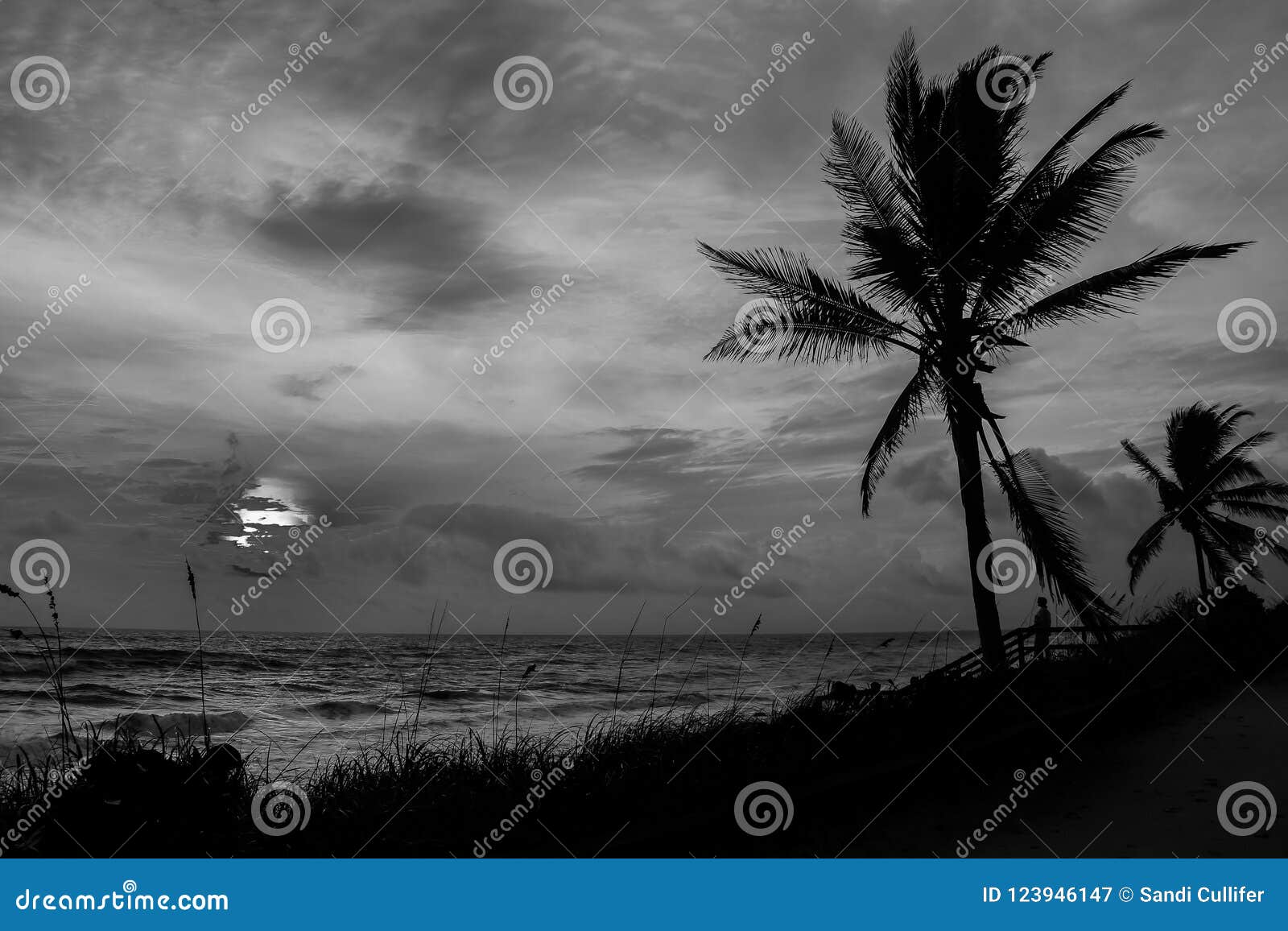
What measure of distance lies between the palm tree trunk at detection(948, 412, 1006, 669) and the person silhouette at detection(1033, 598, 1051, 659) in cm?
354

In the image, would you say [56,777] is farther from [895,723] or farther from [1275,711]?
[1275,711]

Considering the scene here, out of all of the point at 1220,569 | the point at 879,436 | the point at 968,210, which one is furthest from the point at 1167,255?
the point at 1220,569

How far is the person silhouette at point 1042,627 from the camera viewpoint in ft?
49.8

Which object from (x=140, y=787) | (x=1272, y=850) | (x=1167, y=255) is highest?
(x=1167, y=255)

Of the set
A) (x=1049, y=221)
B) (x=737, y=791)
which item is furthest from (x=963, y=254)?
(x=737, y=791)

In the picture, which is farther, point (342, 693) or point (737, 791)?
point (342, 693)

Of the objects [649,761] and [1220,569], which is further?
[1220,569]

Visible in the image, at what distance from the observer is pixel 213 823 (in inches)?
194

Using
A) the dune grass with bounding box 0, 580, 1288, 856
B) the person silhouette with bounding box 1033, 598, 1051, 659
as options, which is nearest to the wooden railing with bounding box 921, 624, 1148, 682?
the person silhouette with bounding box 1033, 598, 1051, 659

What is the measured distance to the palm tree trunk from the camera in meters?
11.3

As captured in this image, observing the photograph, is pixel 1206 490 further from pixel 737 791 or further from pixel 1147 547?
pixel 737 791

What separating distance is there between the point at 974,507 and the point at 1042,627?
5.65 meters

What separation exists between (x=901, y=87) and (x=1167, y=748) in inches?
353

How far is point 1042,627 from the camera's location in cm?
1563
